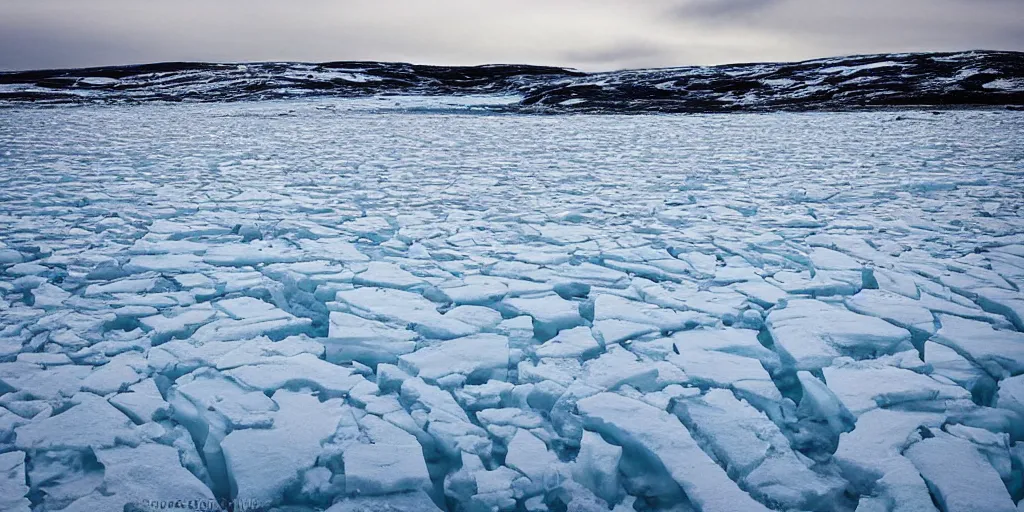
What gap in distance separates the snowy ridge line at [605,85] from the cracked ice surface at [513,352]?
61.1ft

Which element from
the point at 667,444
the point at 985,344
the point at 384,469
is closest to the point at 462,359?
the point at 384,469

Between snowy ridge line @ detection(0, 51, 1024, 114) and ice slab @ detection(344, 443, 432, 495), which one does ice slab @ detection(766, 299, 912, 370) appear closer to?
ice slab @ detection(344, 443, 432, 495)

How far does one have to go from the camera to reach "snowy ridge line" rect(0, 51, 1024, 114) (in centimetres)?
2447

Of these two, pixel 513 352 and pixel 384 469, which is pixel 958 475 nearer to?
pixel 513 352

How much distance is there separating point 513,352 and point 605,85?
40720 millimetres

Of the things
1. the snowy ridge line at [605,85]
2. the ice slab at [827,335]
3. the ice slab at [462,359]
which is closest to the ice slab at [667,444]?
the ice slab at [462,359]

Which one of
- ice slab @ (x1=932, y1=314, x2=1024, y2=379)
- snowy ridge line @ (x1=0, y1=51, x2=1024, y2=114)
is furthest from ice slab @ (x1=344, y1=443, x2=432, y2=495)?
snowy ridge line @ (x1=0, y1=51, x2=1024, y2=114)

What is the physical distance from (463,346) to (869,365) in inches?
58.9

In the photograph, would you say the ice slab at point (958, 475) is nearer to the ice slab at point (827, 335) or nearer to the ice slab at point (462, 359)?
the ice slab at point (827, 335)

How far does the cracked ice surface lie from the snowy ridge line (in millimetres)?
18632

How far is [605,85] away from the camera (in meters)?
40.3

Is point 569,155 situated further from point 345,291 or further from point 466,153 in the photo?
point 345,291

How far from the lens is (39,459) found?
154 centimetres

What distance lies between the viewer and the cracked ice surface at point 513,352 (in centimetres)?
150
